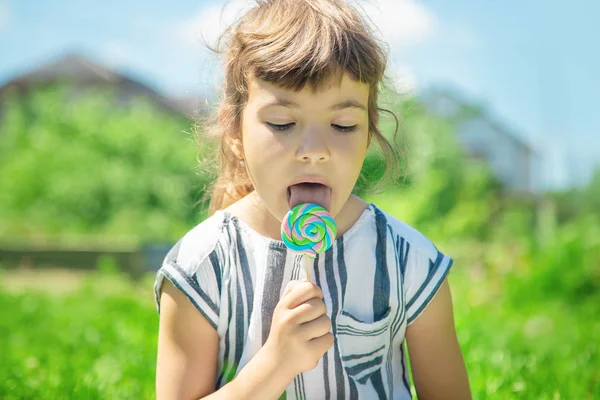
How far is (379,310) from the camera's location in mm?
2031

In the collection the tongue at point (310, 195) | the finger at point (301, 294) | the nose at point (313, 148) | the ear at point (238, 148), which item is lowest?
the finger at point (301, 294)

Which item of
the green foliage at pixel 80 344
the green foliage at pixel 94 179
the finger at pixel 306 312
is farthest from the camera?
the green foliage at pixel 94 179

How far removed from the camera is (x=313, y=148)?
1784 millimetres

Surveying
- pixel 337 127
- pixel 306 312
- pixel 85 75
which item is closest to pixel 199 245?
pixel 306 312

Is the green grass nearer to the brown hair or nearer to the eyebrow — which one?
the brown hair

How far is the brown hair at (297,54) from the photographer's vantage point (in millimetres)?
1816

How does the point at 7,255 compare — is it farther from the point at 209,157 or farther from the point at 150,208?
the point at 209,157

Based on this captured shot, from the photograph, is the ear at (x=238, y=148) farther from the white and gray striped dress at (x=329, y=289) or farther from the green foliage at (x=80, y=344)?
the green foliage at (x=80, y=344)

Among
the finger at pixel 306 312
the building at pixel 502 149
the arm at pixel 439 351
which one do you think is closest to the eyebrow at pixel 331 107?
the finger at pixel 306 312

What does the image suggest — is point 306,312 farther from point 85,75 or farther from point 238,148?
point 85,75

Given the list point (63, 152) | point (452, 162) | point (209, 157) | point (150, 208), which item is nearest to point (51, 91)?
point (63, 152)

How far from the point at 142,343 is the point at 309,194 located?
2347 mm

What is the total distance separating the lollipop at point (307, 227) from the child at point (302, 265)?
58mm

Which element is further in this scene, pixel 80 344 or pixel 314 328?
pixel 80 344
